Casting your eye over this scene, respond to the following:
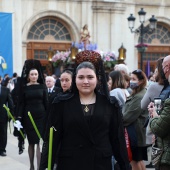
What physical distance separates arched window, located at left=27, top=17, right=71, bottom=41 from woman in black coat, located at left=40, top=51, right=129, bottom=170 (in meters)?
19.1

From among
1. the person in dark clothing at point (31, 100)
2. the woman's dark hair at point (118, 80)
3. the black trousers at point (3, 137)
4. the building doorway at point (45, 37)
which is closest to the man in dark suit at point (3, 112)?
the black trousers at point (3, 137)

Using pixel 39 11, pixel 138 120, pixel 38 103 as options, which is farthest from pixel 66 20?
pixel 138 120

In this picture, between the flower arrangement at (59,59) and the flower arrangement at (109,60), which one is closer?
the flower arrangement at (109,60)

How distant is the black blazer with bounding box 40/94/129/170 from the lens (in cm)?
370

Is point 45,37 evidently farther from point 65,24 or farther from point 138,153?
point 138,153

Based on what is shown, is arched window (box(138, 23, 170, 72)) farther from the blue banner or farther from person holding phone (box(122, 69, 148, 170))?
person holding phone (box(122, 69, 148, 170))

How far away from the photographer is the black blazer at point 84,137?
3.70 metres

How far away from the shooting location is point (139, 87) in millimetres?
6195

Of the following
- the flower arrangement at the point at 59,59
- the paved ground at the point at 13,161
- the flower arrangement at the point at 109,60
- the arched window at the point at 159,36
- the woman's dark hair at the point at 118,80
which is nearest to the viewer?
the woman's dark hair at the point at 118,80

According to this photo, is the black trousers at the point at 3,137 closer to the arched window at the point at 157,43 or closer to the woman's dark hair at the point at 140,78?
the woman's dark hair at the point at 140,78

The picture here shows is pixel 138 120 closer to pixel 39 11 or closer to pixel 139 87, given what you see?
pixel 139 87

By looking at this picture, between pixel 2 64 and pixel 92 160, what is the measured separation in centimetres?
1663

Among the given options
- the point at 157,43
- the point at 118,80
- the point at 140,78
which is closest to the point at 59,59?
the point at 118,80

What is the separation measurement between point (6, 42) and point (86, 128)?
56.4 ft
